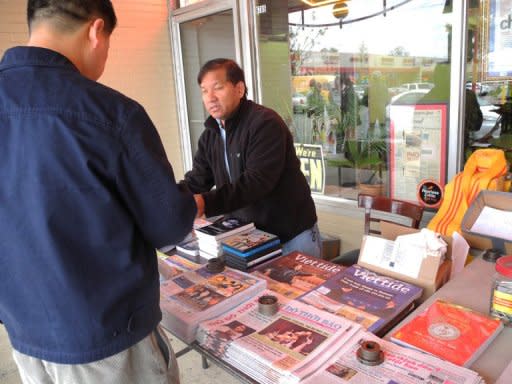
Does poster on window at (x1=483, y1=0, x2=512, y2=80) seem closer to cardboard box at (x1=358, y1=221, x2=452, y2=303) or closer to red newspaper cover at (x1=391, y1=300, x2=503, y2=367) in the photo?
cardboard box at (x1=358, y1=221, x2=452, y2=303)

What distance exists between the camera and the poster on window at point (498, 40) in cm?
228

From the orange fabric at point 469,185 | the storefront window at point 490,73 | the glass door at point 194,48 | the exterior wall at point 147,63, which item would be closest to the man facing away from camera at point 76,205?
the orange fabric at point 469,185

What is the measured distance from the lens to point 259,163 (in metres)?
1.86

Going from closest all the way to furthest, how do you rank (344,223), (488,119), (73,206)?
(73,206) → (488,119) → (344,223)

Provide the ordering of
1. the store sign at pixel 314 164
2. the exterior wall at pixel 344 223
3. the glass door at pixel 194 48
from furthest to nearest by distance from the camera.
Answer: the glass door at pixel 194 48 → the store sign at pixel 314 164 → the exterior wall at pixel 344 223

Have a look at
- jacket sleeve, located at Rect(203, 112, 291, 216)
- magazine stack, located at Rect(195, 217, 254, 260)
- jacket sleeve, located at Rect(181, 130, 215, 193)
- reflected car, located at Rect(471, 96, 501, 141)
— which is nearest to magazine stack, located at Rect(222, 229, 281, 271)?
magazine stack, located at Rect(195, 217, 254, 260)

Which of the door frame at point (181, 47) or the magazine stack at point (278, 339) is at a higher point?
the door frame at point (181, 47)

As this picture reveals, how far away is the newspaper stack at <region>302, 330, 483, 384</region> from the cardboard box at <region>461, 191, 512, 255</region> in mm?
777

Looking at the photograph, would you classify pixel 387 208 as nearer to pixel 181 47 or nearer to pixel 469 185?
pixel 469 185

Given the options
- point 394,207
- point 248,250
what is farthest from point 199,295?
point 394,207

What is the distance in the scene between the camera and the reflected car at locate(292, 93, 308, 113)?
3518 millimetres

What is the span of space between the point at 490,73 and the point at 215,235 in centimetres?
182

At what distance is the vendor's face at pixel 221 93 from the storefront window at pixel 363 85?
1325mm

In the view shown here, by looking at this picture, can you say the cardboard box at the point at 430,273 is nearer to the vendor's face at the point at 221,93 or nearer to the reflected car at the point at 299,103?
the vendor's face at the point at 221,93
